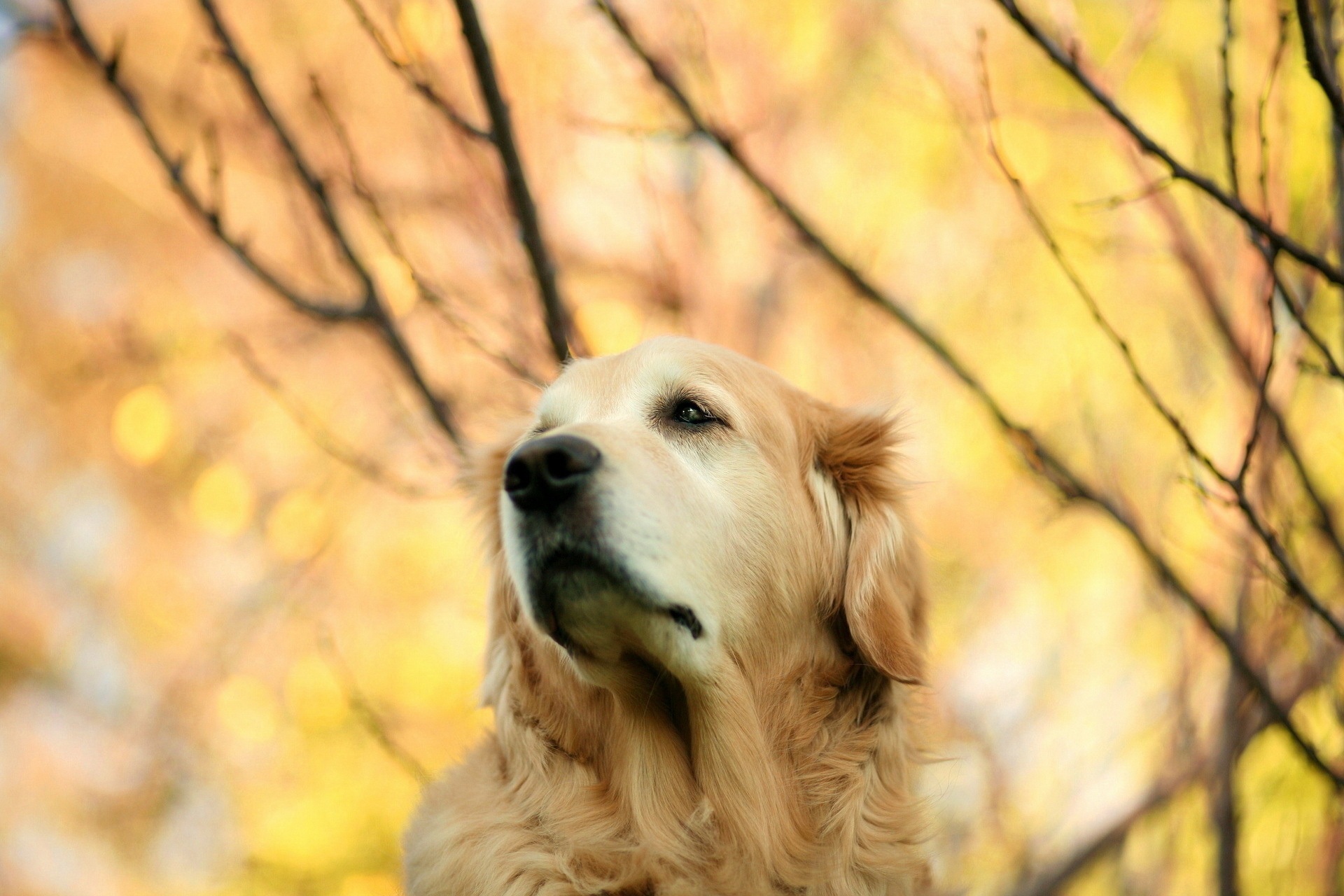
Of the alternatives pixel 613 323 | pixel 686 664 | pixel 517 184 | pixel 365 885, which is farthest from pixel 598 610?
pixel 613 323

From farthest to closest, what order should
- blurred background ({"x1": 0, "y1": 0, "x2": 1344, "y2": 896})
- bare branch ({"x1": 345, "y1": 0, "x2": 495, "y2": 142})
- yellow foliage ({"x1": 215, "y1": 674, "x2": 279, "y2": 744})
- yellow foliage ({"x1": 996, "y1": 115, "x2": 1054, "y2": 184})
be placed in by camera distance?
yellow foliage ({"x1": 215, "y1": 674, "x2": 279, "y2": 744}), yellow foliage ({"x1": 996, "y1": 115, "x2": 1054, "y2": 184}), blurred background ({"x1": 0, "y1": 0, "x2": 1344, "y2": 896}), bare branch ({"x1": 345, "y1": 0, "x2": 495, "y2": 142})

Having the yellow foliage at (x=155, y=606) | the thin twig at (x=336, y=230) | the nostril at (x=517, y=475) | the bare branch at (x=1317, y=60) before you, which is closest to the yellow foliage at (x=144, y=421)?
the yellow foliage at (x=155, y=606)

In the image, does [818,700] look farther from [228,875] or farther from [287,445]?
[287,445]

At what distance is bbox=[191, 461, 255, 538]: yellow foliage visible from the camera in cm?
646

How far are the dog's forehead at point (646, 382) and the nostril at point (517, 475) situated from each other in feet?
1.58

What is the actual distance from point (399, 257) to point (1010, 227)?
555 cm

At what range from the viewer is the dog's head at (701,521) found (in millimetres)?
2229

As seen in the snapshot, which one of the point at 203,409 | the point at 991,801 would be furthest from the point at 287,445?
the point at 991,801

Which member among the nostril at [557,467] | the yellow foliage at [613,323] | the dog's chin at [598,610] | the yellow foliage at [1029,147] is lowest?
the dog's chin at [598,610]

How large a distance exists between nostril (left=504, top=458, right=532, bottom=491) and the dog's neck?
576 mm

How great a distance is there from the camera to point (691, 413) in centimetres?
275

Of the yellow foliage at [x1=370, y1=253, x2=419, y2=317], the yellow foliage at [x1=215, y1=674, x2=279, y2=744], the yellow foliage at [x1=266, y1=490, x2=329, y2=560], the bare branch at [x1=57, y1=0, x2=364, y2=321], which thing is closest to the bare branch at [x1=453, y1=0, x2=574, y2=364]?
the bare branch at [x1=57, y1=0, x2=364, y2=321]

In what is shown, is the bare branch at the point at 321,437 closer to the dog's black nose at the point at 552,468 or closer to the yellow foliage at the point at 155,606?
the dog's black nose at the point at 552,468

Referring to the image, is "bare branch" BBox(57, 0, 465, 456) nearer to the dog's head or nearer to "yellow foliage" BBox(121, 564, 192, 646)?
the dog's head
